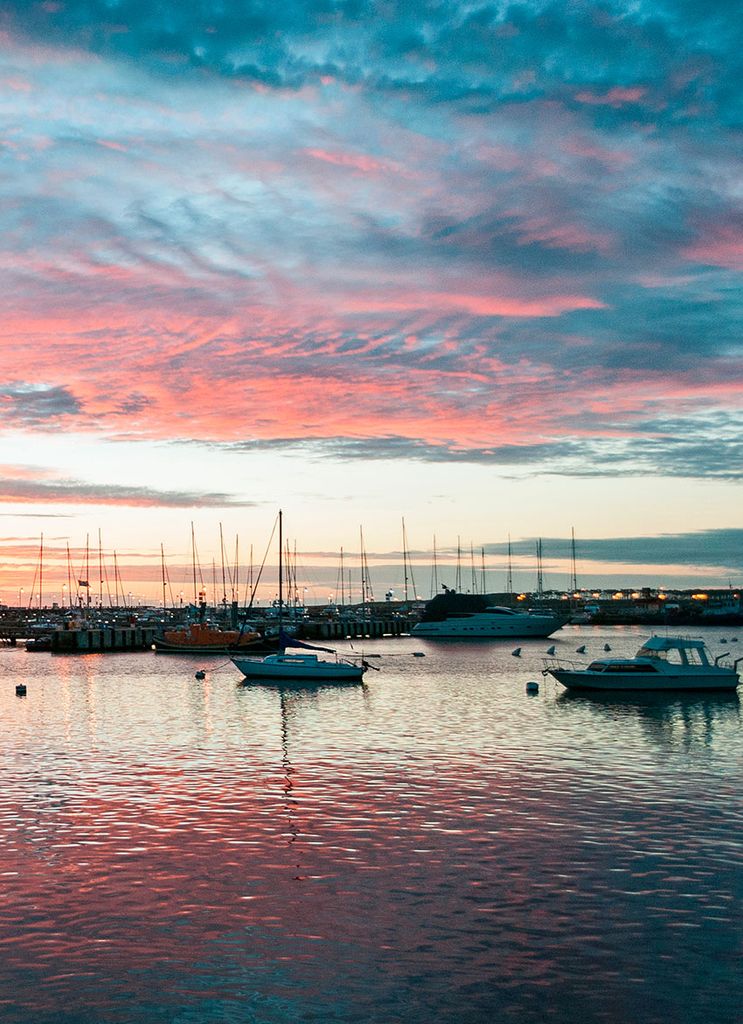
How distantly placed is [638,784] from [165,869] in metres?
16.7

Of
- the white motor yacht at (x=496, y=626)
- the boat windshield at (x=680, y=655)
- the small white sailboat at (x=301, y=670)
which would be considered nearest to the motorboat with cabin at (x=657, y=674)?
the boat windshield at (x=680, y=655)

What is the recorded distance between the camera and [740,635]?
17688cm

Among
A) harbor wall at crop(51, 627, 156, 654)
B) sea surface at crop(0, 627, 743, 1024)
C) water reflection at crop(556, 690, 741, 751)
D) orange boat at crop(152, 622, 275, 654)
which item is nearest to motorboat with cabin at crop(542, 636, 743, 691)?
water reflection at crop(556, 690, 741, 751)

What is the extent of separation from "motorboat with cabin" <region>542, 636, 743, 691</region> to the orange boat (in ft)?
165

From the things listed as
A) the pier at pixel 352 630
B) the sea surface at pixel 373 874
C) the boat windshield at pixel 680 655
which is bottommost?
the pier at pixel 352 630

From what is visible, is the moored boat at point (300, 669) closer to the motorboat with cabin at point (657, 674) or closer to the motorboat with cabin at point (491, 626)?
the motorboat with cabin at point (657, 674)

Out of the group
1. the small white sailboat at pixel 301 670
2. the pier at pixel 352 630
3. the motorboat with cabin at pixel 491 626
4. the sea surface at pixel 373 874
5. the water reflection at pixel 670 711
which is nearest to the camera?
the sea surface at pixel 373 874

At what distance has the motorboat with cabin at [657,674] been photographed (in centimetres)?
6100

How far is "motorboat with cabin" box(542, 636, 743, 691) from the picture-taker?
61000mm

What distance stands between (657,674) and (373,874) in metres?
41.9

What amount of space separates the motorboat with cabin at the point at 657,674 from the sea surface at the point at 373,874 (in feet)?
41.4

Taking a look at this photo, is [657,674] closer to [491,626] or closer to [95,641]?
[95,641]

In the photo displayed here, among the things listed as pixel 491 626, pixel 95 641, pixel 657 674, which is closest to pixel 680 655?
pixel 657 674

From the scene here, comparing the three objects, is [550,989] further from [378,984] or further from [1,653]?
[1,653]
